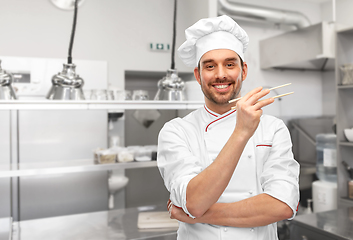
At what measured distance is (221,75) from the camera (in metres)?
1.09

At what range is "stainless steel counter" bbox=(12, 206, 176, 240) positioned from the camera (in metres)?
1.83

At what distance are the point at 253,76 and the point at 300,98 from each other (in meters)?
0.78

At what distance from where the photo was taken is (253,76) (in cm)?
385

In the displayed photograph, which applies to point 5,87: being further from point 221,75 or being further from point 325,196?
point 325,196

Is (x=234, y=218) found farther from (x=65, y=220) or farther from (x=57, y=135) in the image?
(x=57, y=135)

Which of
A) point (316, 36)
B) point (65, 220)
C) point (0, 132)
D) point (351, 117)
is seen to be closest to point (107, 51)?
point (0, 132)

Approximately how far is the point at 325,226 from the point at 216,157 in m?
1.30

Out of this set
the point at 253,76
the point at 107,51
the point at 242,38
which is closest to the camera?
the point at 242,38

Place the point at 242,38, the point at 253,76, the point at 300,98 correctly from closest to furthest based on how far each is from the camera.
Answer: the point at 242,38 → the point at 253,76 → the point at 300,98

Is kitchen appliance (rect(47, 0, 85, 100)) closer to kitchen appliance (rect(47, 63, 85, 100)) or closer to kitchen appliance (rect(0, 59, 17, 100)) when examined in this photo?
kitchen appliance (rect(47, 63, 85, 100))

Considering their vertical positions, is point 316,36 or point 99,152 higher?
point 316,36

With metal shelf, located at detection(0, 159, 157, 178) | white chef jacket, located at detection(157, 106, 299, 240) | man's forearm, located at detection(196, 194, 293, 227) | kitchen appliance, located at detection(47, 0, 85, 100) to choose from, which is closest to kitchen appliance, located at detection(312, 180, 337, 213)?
metal shelf, located at detection(0, 159, 157, 178)

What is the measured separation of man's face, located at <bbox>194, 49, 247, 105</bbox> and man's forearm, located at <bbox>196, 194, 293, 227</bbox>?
13.4 inches

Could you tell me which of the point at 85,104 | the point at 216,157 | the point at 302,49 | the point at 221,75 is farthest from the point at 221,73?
the point at 302,49
